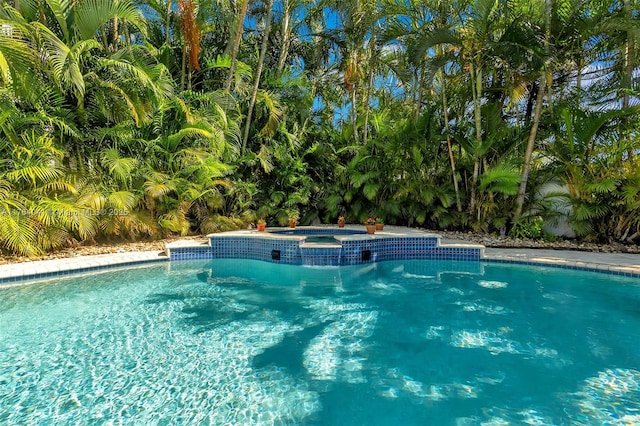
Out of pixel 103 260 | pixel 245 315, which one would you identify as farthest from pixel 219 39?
pixel 245 315

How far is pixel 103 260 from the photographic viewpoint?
267 inches

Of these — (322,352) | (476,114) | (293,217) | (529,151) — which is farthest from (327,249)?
(529,151)

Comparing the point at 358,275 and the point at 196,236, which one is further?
the point at 196,236

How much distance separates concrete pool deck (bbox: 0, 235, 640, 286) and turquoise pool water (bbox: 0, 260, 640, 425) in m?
0.35

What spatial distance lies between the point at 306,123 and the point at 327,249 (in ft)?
22.1

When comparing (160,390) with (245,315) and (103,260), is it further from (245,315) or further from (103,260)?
(103,260)

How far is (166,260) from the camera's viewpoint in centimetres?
752

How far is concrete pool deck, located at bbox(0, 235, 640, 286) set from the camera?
5910 millimetres

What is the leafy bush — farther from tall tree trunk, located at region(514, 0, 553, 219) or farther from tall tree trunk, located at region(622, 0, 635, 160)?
tall tree trunk, located at region(622, 0, 635, 160)

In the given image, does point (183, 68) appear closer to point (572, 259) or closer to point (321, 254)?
point (321, 254)

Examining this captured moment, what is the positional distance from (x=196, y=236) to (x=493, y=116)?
332 inches

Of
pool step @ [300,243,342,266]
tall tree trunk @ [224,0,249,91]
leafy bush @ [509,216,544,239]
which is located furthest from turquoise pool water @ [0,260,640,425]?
tall tree trunk @ [224,0,249,91]

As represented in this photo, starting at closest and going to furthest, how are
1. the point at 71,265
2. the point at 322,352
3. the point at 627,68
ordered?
the point at 322,352, the point at 71,265, the point at 627,68

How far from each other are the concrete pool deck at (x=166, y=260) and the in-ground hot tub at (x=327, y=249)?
1.86ft
